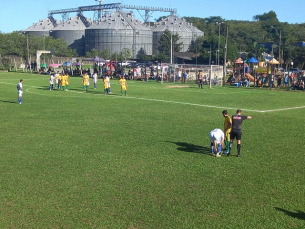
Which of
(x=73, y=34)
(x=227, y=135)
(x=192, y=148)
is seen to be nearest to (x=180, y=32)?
(x=73, y=34)

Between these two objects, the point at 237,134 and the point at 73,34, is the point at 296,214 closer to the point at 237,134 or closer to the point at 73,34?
the point at 237,134

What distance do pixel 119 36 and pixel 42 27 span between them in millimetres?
44659

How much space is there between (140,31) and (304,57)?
172 feet

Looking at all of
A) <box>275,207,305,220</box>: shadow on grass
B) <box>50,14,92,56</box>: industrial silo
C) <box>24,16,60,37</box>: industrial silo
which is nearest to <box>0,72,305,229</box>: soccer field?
<box>275,207,305,220</box>: shadow on grass

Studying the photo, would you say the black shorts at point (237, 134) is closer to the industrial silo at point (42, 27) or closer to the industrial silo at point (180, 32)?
the industrial silo at point (180, 32)

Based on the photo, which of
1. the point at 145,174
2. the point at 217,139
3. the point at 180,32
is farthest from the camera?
the point at 180,32

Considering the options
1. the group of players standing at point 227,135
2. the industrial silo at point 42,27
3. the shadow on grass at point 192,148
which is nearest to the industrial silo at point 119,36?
the industrial silo at point 42,27

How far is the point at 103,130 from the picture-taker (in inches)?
743

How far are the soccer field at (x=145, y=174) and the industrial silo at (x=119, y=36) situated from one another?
95.2 m

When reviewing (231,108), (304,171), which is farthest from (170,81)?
(304,171)

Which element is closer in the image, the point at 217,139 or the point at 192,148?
the point at 217,139

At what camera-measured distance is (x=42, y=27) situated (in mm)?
147625

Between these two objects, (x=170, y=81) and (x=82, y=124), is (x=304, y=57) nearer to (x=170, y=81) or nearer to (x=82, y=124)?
(x=170, y=81)

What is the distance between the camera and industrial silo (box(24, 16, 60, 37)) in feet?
472
